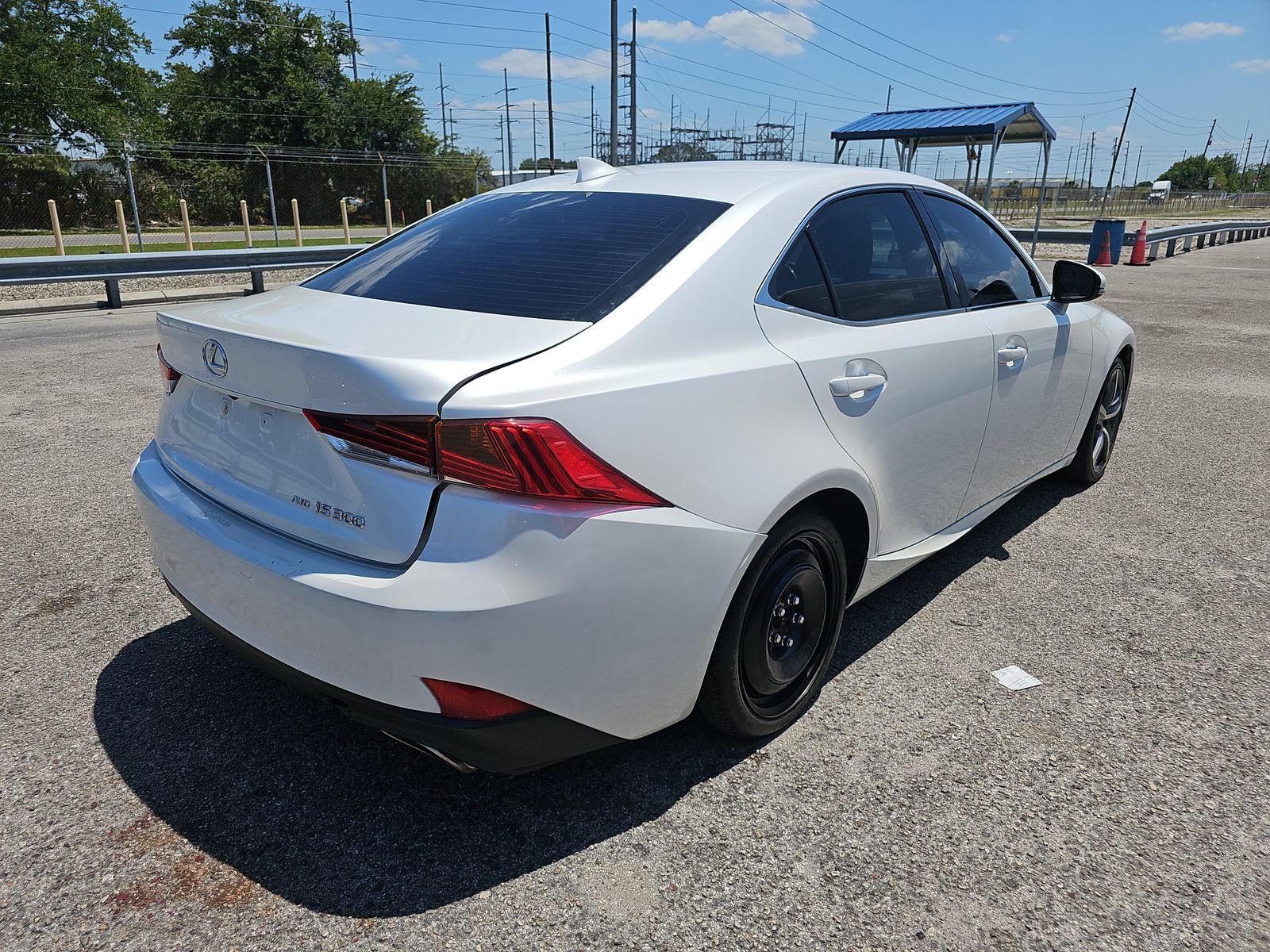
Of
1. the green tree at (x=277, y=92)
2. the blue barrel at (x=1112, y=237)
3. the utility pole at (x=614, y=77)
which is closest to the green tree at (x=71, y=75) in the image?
the green tree at (x=277, y=92)

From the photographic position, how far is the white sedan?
193cm

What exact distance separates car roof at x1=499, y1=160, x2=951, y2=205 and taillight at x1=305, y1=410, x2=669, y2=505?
1160 mm

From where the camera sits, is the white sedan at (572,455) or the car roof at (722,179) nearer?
the white sedan at (572,455)

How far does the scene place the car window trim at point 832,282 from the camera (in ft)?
8.43

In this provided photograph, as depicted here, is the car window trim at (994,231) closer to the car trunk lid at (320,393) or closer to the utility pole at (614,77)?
the car trunk lid at (320,393)

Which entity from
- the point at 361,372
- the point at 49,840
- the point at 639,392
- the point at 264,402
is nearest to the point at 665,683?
the point at 639,392

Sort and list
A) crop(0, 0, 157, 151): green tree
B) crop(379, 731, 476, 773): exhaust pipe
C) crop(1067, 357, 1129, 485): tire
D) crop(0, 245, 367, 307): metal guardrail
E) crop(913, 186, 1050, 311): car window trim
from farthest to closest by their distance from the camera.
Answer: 1. crop(0, 0, 157, 151): green tree
2. crop(0, 245, 367, 307): metal guardrail
3. crop(1067, 357, 1129, 485): tire
4. crop(913, 186, 1050, 311): car window trim
5. crop(379, 731, 476, 773): exhaust pipe

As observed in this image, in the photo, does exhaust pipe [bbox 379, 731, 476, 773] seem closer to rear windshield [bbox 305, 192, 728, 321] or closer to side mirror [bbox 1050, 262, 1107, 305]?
rear windshield [bbox 305, 192, 728, 321]

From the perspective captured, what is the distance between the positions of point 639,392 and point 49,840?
1889 mm

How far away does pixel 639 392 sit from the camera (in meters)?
2.09

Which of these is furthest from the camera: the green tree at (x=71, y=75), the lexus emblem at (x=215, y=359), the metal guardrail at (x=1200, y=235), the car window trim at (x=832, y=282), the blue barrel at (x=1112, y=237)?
the green tree at (x=71, y=75)

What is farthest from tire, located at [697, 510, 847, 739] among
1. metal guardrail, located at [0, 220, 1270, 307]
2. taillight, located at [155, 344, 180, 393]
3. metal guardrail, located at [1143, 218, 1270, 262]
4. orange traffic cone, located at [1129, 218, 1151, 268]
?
metal guardrail, located at [1143, 218, 1270, 262]

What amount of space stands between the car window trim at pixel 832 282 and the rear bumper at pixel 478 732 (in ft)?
4.18

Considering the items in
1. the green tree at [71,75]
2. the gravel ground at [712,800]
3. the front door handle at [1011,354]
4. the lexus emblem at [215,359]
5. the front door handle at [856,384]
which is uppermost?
the green tree at [71,75]
